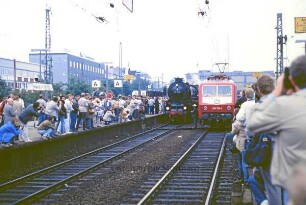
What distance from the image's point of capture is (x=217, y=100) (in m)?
29.4

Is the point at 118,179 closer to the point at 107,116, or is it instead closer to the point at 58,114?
the point at 58,114

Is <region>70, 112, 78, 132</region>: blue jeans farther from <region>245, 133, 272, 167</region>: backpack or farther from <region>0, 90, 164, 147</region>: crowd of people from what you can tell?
<region>245, 133, 272, 167</region>: backpack

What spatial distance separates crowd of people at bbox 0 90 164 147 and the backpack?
35.8 ft

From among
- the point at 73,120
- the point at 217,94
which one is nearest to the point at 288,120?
the point at 73,120

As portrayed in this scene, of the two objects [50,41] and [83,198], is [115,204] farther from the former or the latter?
[50,41]

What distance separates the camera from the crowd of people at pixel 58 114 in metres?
15.6

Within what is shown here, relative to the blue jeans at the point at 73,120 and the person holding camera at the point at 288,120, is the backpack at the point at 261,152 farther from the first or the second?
the blue jeans at the point at 73,120

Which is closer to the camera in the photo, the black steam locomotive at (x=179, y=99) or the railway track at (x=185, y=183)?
the railway track at (x=185, y=183)

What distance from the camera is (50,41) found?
52.8m

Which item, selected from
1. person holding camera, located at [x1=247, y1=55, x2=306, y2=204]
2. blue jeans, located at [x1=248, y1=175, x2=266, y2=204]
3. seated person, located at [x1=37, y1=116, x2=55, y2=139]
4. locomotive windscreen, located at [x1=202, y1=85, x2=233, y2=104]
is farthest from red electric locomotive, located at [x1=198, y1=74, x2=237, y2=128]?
person holding camera, located at [x1=247, y1=55, x2=306, y2=204]

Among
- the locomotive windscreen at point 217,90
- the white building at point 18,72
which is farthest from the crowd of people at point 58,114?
the white building at point 18,72

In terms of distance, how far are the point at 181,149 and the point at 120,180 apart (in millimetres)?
7814

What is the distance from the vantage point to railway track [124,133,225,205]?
1018 centimetres

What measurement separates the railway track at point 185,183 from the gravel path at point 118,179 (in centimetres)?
39
